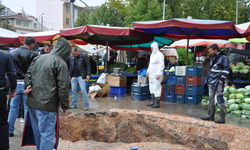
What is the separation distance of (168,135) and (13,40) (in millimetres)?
8113

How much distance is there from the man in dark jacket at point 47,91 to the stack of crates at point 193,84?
5187mm

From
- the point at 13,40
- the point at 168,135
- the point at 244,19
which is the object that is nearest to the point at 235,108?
the point at 168,135

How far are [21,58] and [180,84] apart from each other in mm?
5255

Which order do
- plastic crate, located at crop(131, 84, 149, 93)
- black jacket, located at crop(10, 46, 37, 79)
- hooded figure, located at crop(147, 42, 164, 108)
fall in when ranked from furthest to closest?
plastic crate, located at crop(131, 84, 149, 93) < hooded figure, located at crop(147, 42, 164, 108) < black jacket, located at crop(10, 46, 37, 79)

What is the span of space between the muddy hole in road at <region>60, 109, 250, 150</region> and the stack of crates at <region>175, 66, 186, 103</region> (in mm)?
1932

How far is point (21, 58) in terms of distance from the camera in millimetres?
4266

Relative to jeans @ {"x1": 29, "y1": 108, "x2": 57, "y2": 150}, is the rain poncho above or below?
above

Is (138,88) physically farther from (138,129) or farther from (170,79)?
(138,129)

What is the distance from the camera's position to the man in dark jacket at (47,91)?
114 inches

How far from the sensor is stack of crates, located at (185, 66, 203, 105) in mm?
6992

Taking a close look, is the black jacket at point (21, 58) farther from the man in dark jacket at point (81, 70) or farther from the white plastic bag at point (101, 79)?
the white plastic bag at point (101, 79)

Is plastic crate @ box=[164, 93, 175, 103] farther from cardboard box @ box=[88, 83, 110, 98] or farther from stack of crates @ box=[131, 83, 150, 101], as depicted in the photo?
cardboard box @ box=[88, 83, 110, 98]

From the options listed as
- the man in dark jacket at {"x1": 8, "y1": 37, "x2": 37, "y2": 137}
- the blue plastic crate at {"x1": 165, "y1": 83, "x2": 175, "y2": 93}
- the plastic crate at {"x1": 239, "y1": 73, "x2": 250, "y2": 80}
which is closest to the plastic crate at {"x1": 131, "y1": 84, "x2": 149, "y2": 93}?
the blue plastic crate at {"x1": 165, "y1": 83, "x2": 175, "y2": 93}

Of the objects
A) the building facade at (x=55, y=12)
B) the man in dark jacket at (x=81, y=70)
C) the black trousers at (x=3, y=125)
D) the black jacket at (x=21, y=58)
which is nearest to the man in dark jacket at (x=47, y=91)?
the black trousers at (x=3, y=125)
